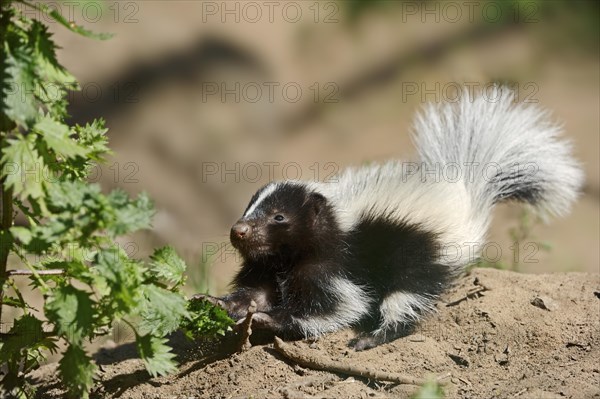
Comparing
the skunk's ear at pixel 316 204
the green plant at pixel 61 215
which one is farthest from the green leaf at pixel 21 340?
the skunk's ear at pixel 316 204

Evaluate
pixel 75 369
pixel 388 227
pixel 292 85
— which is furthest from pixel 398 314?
pixel 292 85

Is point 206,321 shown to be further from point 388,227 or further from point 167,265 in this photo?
point 388,227

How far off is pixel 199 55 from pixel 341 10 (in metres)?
3.13

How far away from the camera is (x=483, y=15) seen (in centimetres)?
1380

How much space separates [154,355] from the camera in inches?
170

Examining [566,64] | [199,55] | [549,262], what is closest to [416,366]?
[549,262]

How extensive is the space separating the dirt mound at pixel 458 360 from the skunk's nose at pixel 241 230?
0.91 metres

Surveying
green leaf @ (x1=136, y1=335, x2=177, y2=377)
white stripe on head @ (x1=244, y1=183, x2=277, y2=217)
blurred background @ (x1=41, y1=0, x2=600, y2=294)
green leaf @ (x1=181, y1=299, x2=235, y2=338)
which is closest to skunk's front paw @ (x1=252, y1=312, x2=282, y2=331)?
green leaf @ (x1=181, y1=299, x2=235, y2=338)

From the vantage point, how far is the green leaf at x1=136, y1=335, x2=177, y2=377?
426 cm

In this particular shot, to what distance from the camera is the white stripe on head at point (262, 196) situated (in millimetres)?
6348

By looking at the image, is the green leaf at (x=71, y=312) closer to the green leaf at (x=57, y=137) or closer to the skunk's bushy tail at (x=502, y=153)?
the green leaf at (x=57, y=137)

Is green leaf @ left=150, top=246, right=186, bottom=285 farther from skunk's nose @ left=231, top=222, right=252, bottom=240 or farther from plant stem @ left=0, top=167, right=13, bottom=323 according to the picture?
skunk's nose @ left=231, top=222, right=252, bottom=240

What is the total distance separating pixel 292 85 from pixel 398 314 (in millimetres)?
8150

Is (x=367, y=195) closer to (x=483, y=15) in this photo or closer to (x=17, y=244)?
(x=17, y=244)
